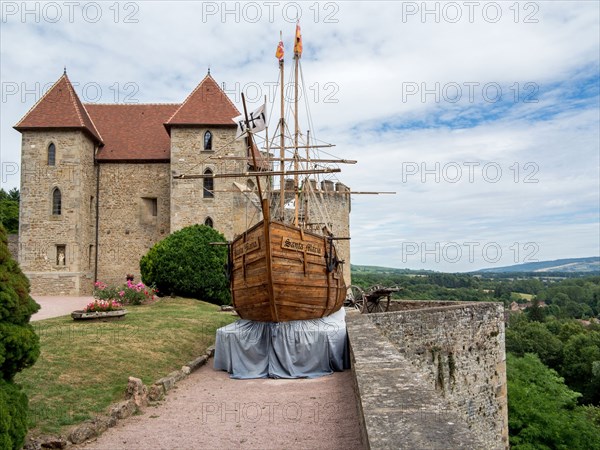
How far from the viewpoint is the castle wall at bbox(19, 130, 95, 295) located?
26.3 metres

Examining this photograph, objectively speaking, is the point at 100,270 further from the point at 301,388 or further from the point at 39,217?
the point at 301,388

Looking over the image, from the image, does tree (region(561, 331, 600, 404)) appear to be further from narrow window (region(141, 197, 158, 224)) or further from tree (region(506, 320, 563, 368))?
narrow window (region(141, 197, 158, 224))

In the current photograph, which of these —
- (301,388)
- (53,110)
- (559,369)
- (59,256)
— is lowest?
(559,369)

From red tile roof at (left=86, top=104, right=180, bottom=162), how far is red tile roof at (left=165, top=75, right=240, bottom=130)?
2719 mm

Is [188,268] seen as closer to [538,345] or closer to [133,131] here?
[133,131]

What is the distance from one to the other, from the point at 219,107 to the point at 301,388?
73.1 ft

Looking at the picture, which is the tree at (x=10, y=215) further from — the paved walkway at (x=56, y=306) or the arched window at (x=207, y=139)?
the arched window at (x=207, y=139)

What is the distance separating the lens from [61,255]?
2666cm

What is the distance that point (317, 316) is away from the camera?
1120 centimetres

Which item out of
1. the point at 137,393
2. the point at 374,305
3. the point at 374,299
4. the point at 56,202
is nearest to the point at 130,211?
the point at 56,202

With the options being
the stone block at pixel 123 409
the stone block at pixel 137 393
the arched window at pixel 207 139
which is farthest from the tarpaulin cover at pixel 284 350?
the arched window at pixel 207 139

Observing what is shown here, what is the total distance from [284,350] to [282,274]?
5.22 feet

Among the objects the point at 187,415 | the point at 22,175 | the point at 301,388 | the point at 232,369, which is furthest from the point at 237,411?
the point at 22,175

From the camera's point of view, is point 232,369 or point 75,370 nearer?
point 75,370
